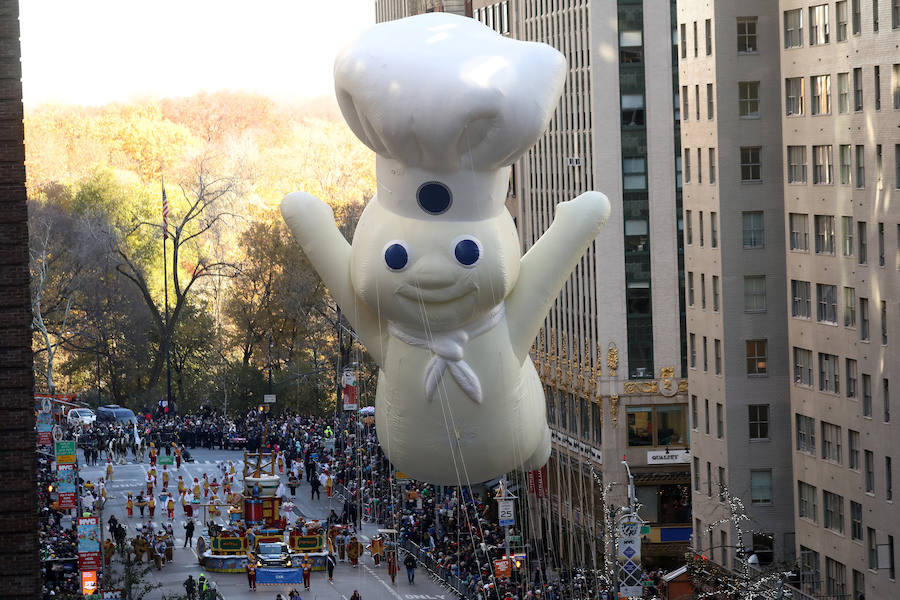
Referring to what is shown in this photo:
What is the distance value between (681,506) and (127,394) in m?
52.5

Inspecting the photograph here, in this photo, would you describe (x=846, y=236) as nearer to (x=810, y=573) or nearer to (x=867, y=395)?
(x=867, y=395)

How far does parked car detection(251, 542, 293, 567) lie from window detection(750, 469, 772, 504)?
14.3 m

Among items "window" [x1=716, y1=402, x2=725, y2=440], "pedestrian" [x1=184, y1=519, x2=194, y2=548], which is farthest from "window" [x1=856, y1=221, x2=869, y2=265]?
"pedestrian" [x1=184, y1=519, x2=194, y2=548]

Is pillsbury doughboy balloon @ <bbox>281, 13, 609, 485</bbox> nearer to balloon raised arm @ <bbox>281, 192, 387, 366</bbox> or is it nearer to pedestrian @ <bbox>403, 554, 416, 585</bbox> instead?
balloon raised arm @ <bbox>281, 192, 387, 366</bbox>

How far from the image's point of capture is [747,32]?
62.3 metres

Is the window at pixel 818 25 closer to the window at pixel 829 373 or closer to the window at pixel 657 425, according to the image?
the window at pixel 829 373

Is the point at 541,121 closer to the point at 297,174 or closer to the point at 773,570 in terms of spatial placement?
the point at 773,570

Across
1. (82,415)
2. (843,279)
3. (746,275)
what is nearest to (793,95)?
(746,275)

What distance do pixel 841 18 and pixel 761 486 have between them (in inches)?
604

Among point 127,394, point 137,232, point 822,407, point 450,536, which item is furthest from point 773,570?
point 137,232

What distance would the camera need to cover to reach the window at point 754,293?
206 ft

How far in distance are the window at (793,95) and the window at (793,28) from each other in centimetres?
103

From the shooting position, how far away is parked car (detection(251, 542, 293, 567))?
205 ft

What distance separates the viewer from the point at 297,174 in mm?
153625
